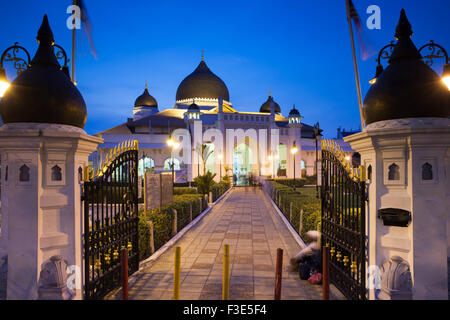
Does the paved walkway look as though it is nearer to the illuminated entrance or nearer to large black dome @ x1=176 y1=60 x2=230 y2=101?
the illuminated entrance

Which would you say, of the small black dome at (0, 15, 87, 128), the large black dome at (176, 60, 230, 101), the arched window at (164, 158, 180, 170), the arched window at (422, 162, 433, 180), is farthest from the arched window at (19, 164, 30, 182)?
the large black dome at (176, 60, 230, 101)

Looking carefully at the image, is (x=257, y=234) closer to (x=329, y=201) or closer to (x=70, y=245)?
(x=329, y=201)

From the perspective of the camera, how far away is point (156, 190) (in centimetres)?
984

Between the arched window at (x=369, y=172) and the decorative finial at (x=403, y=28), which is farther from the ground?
the decorative finial at (x=403, y=28)

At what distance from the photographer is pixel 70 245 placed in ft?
14.8

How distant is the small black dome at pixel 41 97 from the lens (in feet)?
14.2

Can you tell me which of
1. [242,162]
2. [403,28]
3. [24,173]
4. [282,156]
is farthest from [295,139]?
[24,173]

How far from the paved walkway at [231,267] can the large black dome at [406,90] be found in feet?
11.0

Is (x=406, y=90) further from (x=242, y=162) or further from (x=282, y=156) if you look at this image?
(x=282, y=156)

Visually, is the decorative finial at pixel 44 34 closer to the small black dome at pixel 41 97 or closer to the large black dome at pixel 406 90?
the small black dome at pixel 41 97

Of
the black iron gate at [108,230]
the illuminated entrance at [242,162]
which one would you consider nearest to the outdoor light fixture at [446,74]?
the black iron gate at [108,230]

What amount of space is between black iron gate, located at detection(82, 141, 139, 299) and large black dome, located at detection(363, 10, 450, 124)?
14.3 feet
